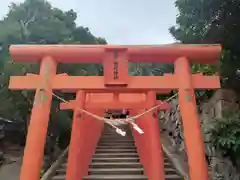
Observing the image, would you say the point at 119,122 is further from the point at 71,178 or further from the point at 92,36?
the point at 92,36

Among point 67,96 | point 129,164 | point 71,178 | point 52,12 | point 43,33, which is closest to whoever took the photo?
point 71,178

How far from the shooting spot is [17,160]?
1001 cm

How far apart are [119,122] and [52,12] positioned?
10.9 metres

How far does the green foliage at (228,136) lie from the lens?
19.4ft

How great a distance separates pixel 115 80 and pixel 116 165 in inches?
170

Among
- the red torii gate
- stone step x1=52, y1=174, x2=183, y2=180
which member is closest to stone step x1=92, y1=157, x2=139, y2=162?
stone step x1=52, y1=174, x2=183, y2=180

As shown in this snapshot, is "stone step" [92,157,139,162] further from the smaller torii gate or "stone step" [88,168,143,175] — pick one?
the smaller torii gate

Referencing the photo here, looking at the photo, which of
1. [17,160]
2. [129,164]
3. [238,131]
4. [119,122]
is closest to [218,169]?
[238,131]

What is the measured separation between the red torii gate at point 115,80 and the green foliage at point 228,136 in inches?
87.9

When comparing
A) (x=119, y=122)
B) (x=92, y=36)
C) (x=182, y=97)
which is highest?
(x=92, y=36)

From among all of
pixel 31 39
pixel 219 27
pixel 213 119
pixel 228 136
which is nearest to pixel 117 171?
pixel 213 119

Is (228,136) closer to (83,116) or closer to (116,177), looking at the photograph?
(116,177)

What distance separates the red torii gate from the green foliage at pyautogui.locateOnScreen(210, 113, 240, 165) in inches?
87.9

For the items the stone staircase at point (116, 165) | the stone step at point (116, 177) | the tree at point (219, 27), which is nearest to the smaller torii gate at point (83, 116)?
the stone step at point (116, 177)
